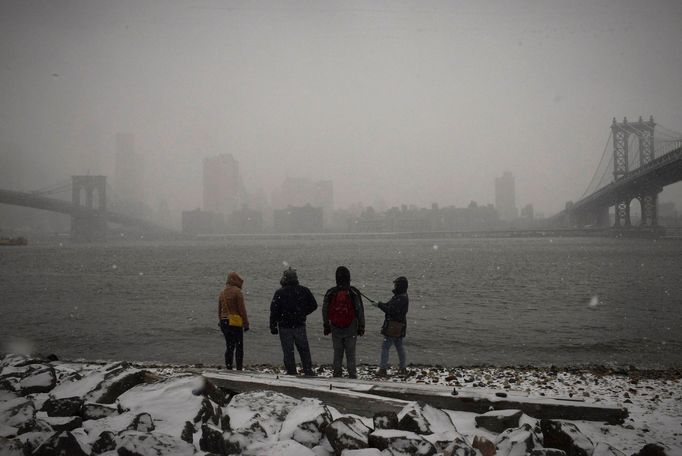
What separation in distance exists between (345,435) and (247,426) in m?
0.89

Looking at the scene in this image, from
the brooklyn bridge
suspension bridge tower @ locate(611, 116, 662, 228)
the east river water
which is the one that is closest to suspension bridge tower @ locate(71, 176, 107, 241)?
the brooklyn bridge

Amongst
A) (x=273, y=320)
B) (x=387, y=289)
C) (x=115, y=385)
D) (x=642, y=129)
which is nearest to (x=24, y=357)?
(x=115, y=385)

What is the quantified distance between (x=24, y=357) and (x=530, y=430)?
702cm

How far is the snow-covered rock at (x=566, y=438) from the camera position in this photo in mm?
3629

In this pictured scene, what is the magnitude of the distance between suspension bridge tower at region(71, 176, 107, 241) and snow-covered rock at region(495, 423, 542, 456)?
357ft

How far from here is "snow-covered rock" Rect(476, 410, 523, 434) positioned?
13.7 feet

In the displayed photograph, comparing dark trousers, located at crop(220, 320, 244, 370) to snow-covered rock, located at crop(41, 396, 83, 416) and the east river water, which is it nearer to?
snow-covered rock, located at crop(41, 396, 83, 416)

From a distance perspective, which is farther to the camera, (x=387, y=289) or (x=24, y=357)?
(x=387, y=289)

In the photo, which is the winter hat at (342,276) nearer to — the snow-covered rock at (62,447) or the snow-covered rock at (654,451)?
the snow-covered rock at (62,447)

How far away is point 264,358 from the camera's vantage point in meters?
10.7

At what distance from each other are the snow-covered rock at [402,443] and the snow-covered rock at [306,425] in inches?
18.6

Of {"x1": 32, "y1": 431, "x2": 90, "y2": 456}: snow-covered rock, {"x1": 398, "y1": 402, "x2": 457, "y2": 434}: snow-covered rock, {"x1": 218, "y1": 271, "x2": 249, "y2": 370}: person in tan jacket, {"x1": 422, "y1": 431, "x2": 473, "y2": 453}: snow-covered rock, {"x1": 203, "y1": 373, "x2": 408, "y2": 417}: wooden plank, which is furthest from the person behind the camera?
{"x1": 218, "y1": 271, "x2": 249, "y2": 370}: person in tan jacket

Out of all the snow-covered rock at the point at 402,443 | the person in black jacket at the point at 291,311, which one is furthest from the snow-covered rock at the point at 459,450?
the person in black jacket at the point at 291,311

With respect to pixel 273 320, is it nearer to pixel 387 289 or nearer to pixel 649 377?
pixel 649 377
